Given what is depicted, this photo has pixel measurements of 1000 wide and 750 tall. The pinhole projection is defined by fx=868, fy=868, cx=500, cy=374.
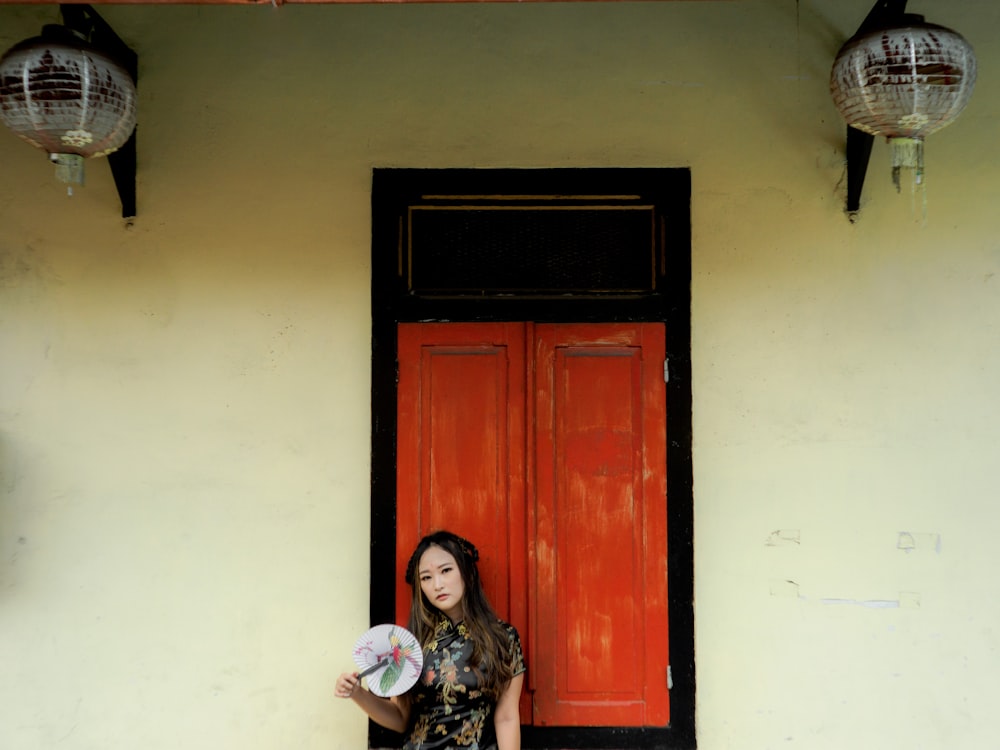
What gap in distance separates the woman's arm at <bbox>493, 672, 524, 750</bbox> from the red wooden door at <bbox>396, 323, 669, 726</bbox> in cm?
37

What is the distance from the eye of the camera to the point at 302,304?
3.59 m

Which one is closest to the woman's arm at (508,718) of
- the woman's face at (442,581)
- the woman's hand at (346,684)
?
the woman's face at (442,581)

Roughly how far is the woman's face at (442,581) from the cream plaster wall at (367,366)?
0.40 meters

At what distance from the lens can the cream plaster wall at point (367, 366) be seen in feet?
11.4

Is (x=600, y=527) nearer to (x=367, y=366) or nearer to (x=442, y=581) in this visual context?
(x=442, y=581)

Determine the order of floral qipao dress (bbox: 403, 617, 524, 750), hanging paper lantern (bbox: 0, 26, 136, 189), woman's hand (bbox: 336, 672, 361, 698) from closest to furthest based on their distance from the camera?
hanging paper lantern (bbox: 0, 26, 136, 189) → woman's hand (bbox: 336, 672, 361, 698) → floral qipao dress (bbox: 403, 617, 524, 750)

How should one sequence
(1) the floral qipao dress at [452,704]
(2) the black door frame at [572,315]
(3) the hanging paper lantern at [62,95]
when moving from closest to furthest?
1. (3) the hanging paper lantern at [62,95]
2. (1) the floral qipao dress at [452,704]
3. (2) the black door frame at [572,315]

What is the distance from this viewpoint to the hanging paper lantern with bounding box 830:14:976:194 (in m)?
2.81

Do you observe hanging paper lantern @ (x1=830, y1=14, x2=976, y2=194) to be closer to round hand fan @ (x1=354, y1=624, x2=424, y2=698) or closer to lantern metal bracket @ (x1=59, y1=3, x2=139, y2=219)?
round hand fan @ (x1=354, y1=624, x2=424, y2=698)

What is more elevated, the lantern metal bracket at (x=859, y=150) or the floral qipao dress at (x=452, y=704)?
the lantern metal bracket at (x=859, y=150)

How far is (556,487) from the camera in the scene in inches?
139

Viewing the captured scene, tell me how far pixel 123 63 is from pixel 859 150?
2835mm

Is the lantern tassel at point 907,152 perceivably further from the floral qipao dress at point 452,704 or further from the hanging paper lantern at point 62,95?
the hanging paper lantern at point 62,95

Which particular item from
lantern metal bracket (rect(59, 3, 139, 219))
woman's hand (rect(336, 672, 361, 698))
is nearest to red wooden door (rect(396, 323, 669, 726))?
woman's hand (rect(336, 672, 361, 698))
